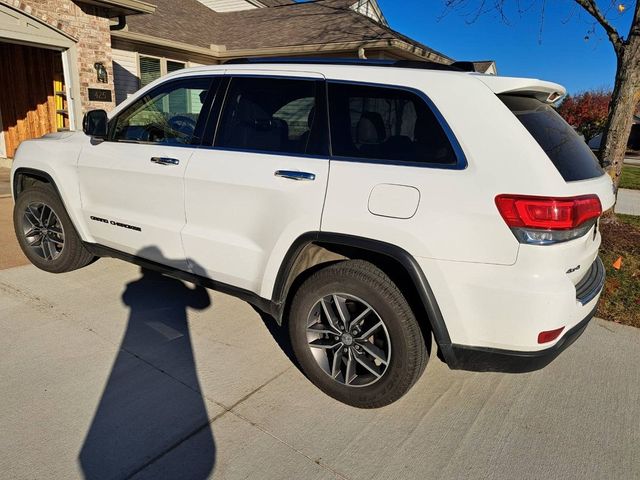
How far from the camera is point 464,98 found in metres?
2.34

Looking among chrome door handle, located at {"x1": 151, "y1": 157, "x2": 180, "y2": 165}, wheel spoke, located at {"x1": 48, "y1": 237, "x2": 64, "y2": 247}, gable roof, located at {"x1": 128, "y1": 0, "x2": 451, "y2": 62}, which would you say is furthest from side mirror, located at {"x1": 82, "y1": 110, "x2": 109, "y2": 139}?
gable roof, located at {"x1": 128, "y1": 0, "x2": 451, "y2": 62}

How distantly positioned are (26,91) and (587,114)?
116 feet

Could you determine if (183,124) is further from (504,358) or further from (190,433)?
(504,358)

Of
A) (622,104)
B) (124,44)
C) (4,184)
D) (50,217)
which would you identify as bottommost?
(4,184)

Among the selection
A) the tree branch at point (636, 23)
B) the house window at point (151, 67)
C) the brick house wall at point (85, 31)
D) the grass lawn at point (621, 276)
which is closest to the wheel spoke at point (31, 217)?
the grass lawn at point (621, 276)

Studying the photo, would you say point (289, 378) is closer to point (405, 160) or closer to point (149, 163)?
point (405, 160)

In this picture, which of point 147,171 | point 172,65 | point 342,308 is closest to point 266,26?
point 172,65

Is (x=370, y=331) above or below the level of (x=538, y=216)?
below

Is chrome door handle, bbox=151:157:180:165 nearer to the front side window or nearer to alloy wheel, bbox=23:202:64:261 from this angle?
the front side window

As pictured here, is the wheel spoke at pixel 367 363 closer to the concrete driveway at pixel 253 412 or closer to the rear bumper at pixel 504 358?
the concrete driveway at pixel 253 412

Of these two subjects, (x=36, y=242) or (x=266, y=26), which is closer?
(x=36, y=242)

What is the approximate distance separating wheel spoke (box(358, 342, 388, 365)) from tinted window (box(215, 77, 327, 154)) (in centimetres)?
112

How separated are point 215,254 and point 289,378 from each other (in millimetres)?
939

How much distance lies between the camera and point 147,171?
3412 millimetres
